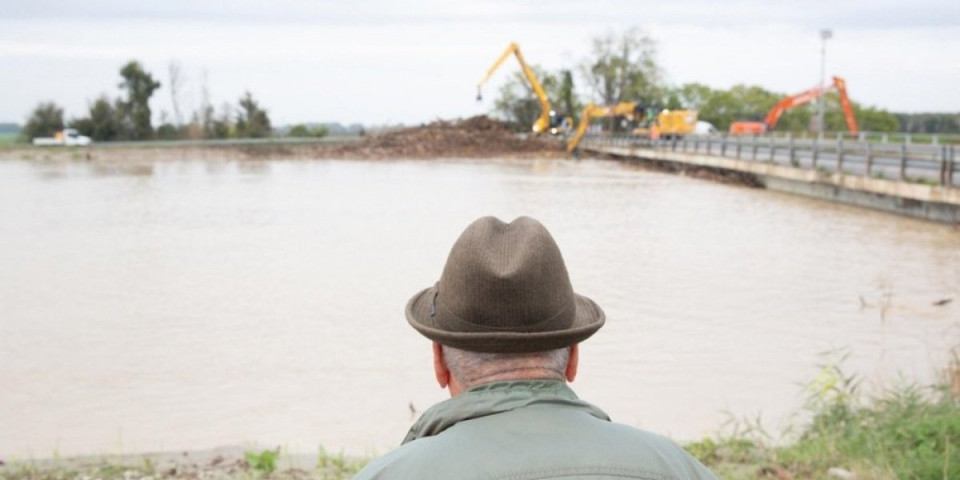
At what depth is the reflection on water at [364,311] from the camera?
930 centimetres

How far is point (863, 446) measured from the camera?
6.39 metres

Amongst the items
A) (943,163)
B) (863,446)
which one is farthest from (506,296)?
(943,163)

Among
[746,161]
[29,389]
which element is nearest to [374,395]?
[29,389]

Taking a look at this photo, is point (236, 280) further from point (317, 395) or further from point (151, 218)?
point (151, 218)

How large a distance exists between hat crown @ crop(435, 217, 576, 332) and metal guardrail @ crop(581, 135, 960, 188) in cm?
2266

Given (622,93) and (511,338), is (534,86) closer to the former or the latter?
(622,93)

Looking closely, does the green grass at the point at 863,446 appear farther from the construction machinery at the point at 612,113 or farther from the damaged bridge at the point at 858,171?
the construction machinery at the point at 612,113

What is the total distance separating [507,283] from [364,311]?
12.1 meters

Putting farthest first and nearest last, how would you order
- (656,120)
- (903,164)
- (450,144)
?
(450,144), (656,120), (903,164)

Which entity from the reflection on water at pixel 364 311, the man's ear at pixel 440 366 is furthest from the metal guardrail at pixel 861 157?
the man's ear at pixel 440 366

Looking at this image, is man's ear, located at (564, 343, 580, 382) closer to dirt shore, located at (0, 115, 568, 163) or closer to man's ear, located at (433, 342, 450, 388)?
man's ear, located at (433, 342, 450, 388)

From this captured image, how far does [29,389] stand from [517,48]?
61.1m

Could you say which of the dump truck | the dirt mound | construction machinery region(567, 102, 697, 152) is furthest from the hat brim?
the dump truck

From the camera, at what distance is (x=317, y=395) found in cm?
980
